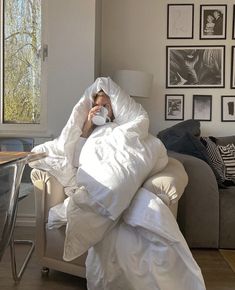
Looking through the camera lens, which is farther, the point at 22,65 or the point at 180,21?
the point at 180,21

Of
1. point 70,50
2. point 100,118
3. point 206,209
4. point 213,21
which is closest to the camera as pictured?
point 100,118

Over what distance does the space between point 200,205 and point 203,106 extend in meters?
1.22

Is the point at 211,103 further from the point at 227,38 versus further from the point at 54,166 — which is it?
the point at 54,166

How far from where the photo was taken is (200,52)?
3951mm

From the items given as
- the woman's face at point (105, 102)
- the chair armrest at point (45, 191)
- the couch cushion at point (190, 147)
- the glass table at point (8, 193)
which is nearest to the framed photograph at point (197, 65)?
the couch cushion at point (190, 147)

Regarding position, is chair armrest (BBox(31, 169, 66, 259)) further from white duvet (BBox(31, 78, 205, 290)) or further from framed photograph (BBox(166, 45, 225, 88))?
framed photograph (BBox(166, 45, 225, 88))

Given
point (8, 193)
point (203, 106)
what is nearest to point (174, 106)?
point (203, 106)

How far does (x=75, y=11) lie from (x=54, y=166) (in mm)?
1514

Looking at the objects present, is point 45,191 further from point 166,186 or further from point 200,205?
Result: point 200,205

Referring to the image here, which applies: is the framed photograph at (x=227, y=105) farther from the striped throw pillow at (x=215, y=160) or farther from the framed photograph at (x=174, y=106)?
the striped throw pillow at (x=215, y=160)

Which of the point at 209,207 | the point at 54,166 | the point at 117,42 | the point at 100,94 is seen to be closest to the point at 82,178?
the point at 54,166

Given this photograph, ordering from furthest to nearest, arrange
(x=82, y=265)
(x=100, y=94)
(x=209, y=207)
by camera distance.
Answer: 1. (x=209, y=207)
2. (x=100, y=94)
3. (x=82, y=265)

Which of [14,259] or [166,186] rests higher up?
[166,186]

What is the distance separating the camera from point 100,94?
8.98 ft
